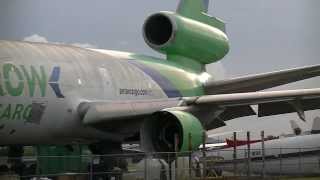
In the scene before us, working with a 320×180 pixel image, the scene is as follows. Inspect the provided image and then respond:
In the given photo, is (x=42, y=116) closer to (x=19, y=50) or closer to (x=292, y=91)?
(x=19, y=50)

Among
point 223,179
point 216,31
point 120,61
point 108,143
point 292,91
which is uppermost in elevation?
point 216,31

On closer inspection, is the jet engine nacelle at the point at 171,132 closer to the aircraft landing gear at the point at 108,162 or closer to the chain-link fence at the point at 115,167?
the chain-link fence at the point at 115,167

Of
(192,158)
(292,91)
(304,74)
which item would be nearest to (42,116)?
(192,158)

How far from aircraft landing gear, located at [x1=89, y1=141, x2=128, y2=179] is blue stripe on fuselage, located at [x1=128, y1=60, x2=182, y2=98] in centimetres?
266

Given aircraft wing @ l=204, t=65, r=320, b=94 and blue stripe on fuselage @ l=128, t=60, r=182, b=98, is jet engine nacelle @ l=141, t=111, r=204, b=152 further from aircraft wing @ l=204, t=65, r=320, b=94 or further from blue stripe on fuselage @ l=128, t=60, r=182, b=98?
aircraft wing @ l=204, t=65, r=320, b=94

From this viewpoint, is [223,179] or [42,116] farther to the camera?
[223,179]

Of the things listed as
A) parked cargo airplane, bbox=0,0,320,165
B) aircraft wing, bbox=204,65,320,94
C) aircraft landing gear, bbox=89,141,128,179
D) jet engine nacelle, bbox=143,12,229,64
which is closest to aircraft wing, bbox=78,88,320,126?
parked cargo airplane, bbox=0,0,320,165

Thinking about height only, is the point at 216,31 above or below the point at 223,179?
above

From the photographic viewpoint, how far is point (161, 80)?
21.2 m

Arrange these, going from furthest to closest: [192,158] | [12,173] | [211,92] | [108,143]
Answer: [211,92] → [108,143] → [192,158] → [12,173]

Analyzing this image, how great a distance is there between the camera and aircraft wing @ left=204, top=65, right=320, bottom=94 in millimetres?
21172

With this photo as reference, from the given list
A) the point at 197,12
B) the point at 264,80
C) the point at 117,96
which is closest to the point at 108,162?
the point at 117,96

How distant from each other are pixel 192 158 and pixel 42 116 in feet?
15.0

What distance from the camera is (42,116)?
16406mm
